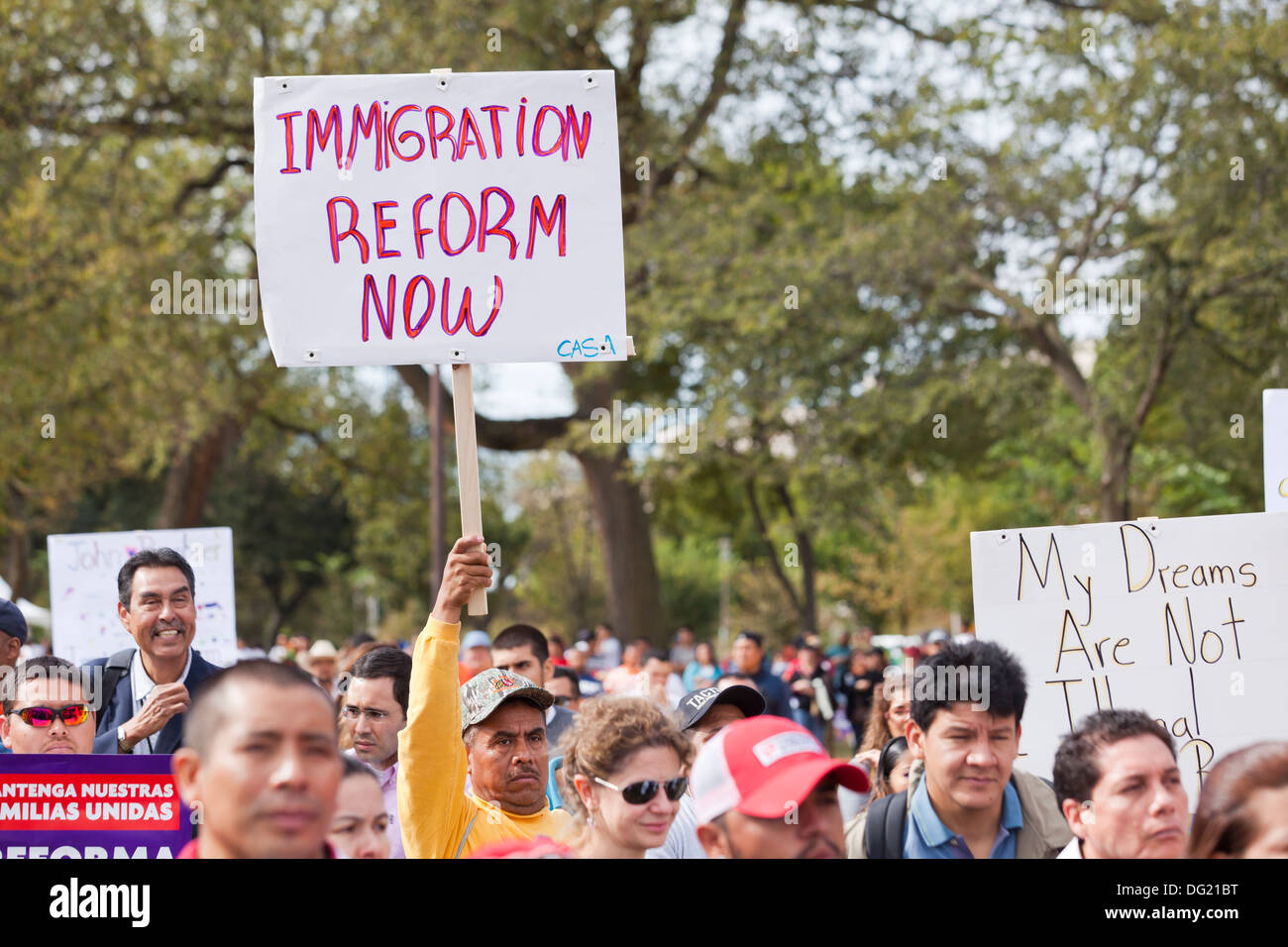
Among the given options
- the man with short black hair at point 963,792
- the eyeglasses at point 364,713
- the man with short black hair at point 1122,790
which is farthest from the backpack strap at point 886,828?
the eyeglasses at point 364,713

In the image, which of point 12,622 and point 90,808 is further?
point 12,622

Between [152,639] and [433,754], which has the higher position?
[152,639]

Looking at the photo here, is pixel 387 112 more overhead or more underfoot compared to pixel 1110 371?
more underfoot

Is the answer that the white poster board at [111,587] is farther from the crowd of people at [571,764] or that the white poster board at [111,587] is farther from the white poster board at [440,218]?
the white poster board at [440,218]

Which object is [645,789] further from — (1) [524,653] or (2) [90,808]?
(1) [524,653]

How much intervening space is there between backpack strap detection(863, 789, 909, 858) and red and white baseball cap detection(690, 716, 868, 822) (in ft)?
2.38

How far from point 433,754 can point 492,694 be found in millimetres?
711

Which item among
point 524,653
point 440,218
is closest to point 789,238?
point 524,653

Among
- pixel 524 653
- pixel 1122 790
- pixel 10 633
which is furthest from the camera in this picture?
pixel 524 653

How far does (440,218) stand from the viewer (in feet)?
12.3

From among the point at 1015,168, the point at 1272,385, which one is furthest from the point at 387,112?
the point at 1015,168
